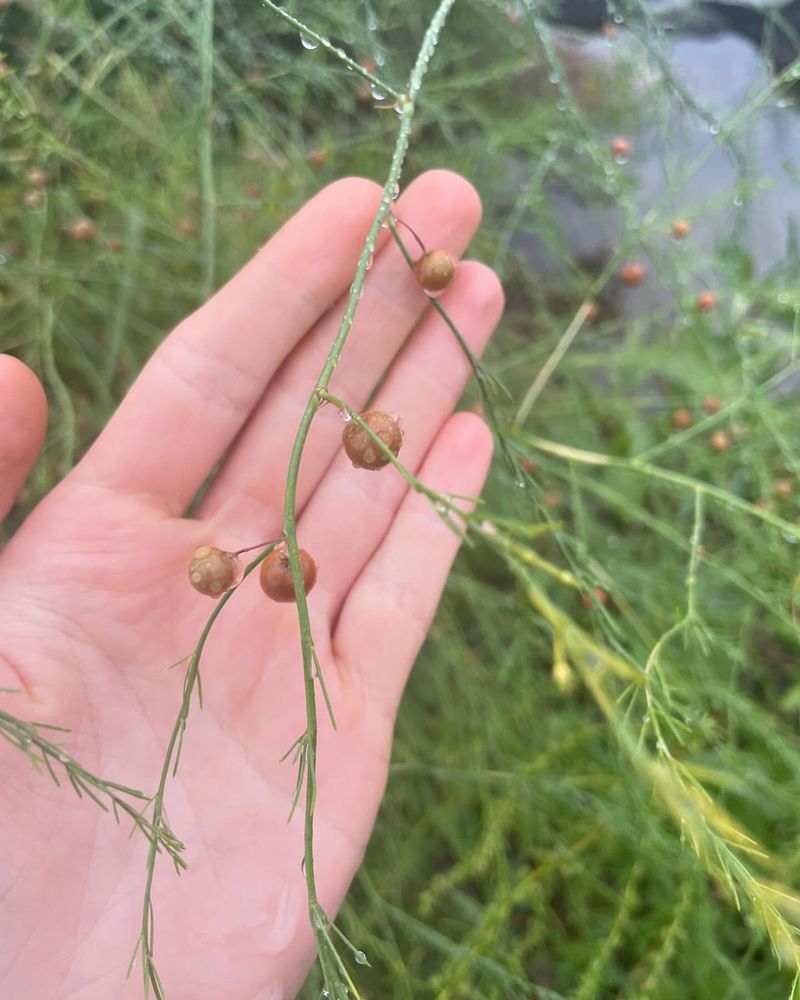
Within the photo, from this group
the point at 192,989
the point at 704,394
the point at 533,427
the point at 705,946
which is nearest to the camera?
the point at 192,989

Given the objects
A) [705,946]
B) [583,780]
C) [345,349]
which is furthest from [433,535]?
[705,946]

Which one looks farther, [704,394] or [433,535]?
[704,394]

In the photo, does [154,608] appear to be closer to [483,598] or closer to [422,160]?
[483,598]

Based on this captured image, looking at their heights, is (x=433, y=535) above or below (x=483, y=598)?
above

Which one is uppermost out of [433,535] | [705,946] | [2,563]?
[433,535]

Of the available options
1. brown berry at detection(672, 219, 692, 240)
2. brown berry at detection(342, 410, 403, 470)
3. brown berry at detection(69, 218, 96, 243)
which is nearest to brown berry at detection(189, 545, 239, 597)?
brown berry at detection(342, 410, 403, 470)

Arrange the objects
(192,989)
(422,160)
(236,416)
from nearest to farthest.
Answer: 1. (192,989)
2. (236,416)
3. (422,160)

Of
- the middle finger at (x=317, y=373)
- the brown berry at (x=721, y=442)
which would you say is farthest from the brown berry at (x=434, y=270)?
the brown berry at (x=721, y=442)

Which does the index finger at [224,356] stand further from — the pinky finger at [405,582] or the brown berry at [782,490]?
the brown berry at [782,490]
